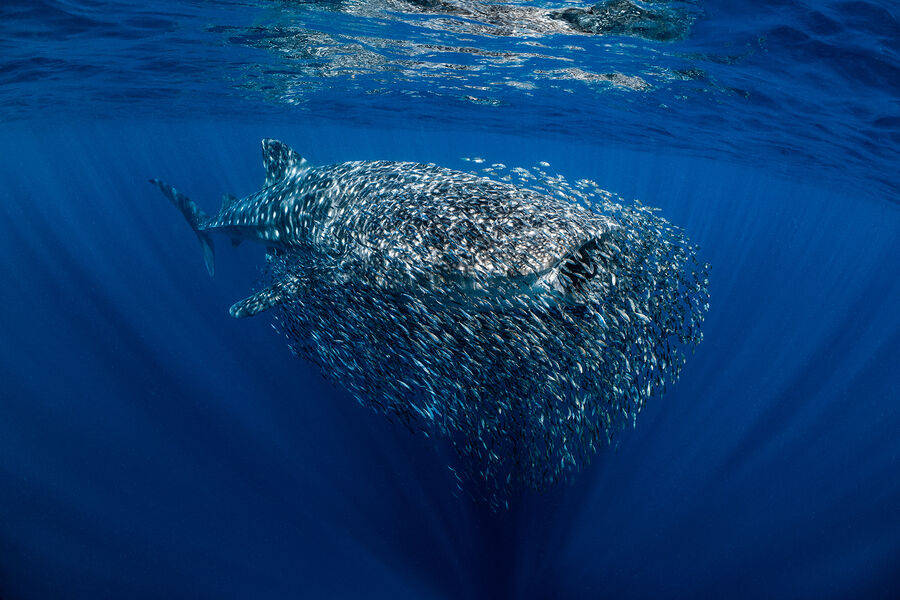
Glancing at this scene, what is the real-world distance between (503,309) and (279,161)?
6.11 meters

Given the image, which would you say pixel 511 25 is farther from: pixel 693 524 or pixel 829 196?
pixel 829 196

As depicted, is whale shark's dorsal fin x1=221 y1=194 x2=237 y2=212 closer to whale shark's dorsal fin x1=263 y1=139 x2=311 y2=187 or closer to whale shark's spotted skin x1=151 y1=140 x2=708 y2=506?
whale shark's dorsal fin x1=263 y1=139 x2=311 y2=187

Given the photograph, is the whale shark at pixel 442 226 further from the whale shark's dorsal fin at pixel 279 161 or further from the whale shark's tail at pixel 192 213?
the whale shark's tail at pixel 192 213

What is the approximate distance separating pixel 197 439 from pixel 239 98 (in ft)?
51.6

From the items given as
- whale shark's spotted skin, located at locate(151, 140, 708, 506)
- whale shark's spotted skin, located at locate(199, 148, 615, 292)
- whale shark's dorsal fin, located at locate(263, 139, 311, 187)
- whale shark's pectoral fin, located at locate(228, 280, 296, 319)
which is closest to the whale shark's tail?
whale shark's dorsal fin, located at locate(263, 139, 311, 187)

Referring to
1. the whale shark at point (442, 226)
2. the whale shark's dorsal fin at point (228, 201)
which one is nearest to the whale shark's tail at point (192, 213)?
the whale shark's dorsal fin at point (228, 201)

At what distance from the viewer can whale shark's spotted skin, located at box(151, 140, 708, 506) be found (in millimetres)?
3955

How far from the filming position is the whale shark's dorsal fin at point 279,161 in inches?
314

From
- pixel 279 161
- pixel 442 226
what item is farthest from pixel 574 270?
pixel 279 161

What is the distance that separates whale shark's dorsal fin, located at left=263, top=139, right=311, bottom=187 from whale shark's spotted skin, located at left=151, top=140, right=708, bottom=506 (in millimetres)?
3552

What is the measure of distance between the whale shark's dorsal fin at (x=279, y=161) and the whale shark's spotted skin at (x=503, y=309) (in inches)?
140

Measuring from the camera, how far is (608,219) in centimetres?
444

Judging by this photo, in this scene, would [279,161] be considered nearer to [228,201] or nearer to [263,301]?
[228,201]

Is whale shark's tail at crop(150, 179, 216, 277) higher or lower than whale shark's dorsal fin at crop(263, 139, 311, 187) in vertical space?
lower
